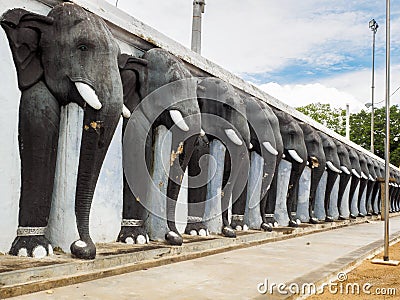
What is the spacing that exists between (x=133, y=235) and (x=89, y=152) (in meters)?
1.49

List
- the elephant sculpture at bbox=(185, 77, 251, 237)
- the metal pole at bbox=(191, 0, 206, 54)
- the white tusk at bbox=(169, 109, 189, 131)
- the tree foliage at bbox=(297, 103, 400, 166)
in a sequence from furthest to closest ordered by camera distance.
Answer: the tree foliage at bbox=(297, 103, 400, 166)
the metal pole at bbox=(191, 0, 206, 54)
the elephant sculpture at bbox=(185, 77, 251, 237)
the white tusk at bbox=(169, 109, 189, 131)

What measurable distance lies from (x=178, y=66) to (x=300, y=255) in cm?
282

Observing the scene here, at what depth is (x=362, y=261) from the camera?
7.08 meters

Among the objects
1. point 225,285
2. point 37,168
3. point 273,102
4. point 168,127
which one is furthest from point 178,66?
point 273,102

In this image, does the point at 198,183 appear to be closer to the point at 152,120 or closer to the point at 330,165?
the point at 152,120

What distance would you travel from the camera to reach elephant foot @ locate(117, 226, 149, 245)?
6062 millimetres

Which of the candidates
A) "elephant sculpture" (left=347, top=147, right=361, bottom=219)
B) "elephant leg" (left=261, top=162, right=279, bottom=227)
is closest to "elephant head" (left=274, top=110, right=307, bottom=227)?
"elephant leg" (left=261, top=162, right=279, bottom=227)

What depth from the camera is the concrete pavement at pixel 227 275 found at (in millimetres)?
4121

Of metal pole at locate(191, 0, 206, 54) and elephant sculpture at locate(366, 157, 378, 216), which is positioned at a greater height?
metal pole at locate(191, 0, 206, 54)

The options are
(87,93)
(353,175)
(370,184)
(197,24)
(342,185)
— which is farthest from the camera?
(370,184)

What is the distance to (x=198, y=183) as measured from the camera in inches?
313

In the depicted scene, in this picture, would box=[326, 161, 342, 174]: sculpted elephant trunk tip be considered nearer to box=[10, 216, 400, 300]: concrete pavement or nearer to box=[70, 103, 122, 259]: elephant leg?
box=[10, 216, 400, 300]: concrete pavement

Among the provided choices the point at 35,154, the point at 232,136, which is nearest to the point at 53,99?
the point at 35,154

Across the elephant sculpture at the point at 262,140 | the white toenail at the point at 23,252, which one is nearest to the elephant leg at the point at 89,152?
the white toenail at the point at 23,252
